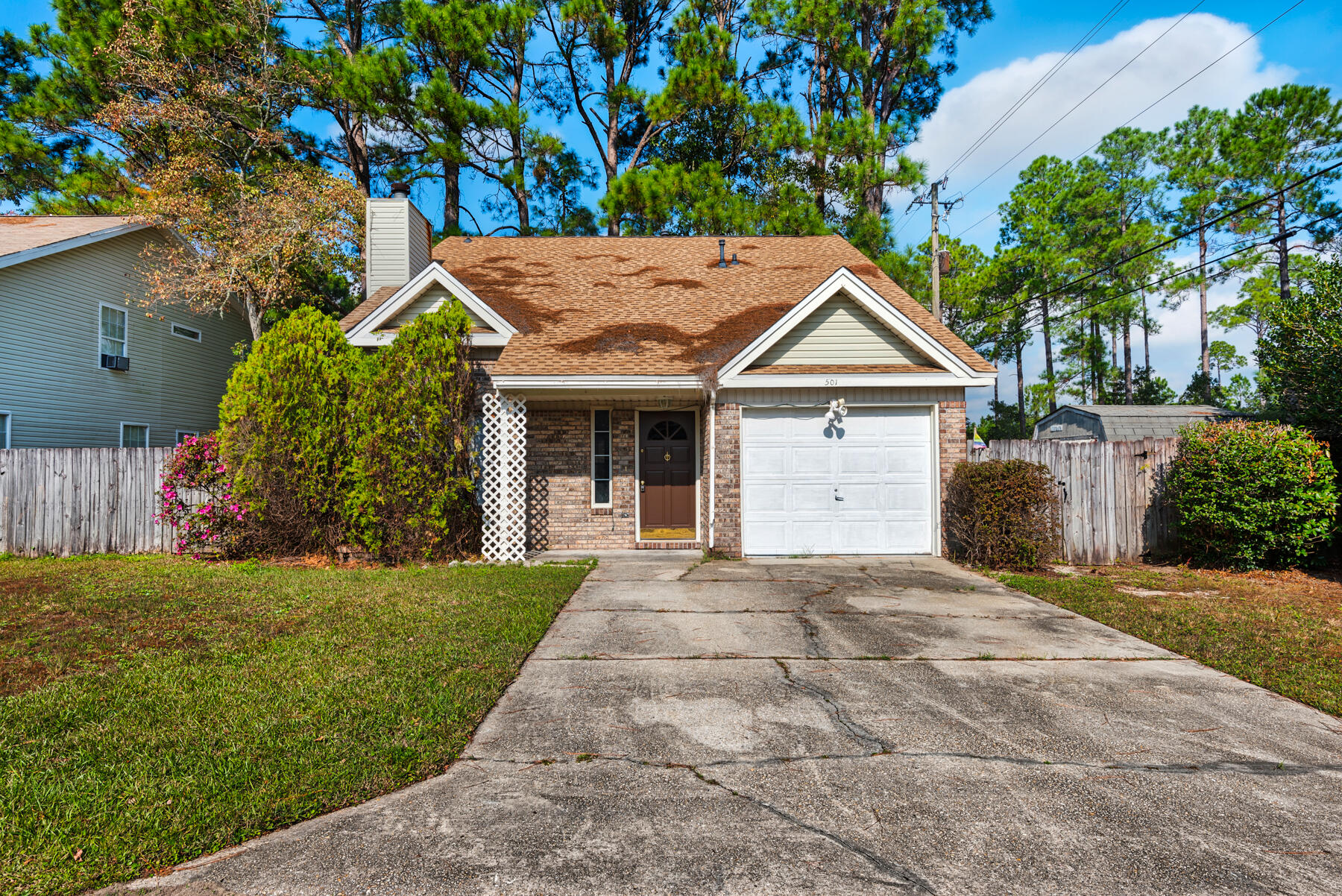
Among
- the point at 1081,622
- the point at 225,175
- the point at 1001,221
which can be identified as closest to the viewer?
the point at 1081,622

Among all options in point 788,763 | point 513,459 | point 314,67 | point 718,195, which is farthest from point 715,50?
point 788,763

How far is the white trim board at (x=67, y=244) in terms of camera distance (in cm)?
1348

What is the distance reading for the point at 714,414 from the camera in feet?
34.6

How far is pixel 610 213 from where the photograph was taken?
65.2 feet

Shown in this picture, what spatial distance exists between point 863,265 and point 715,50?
10.7m

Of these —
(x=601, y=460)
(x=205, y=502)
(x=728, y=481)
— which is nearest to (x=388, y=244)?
(x=205, y=502)

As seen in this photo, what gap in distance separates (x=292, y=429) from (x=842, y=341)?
857 centimetres

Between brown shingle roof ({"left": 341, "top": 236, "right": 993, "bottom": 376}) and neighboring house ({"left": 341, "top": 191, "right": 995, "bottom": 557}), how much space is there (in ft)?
0.23

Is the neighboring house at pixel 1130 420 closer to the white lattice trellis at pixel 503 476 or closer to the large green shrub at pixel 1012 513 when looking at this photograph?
the large green shrub at pixel 1012 513

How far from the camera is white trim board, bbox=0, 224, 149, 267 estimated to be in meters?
13.5

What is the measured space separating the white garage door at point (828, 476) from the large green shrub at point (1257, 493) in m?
3.66

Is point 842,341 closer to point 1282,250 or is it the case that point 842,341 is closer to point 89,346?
point 89,346

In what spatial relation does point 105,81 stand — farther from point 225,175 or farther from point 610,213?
point 610,213

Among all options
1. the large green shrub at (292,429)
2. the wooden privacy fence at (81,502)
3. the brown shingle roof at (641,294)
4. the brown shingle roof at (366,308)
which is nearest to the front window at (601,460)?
the brown shingle roof at (641,294)
